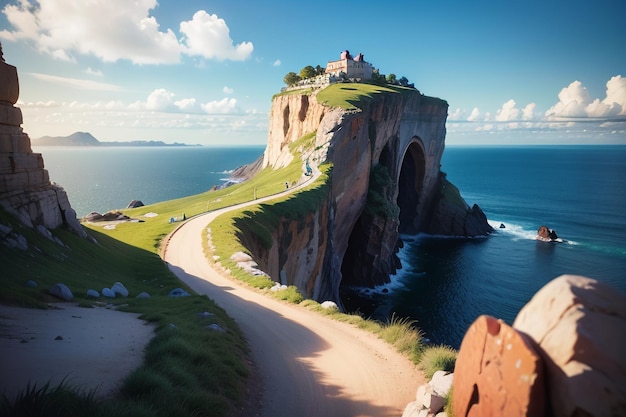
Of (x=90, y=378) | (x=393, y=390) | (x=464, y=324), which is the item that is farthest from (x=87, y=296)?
(x=464, y=324)

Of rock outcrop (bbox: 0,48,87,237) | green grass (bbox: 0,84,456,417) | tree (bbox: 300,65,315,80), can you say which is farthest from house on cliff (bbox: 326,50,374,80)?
rock outcrop (bbox: 0,48,87,237)

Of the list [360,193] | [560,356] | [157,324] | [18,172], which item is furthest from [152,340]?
[360,193]

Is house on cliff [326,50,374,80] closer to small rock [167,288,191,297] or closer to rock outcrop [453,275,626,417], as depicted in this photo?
small rock [167,288,191,297]

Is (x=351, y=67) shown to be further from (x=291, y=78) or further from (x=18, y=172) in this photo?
(x=18, y=172)

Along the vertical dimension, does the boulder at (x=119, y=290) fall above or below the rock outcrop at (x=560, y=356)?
below

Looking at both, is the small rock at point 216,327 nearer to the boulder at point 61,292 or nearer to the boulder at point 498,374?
the boulder at point 61,292

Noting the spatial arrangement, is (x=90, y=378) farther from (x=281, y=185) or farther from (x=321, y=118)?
(x=321, y=118)

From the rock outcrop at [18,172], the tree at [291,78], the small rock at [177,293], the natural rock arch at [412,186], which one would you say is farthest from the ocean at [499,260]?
the tree at [291,78]
